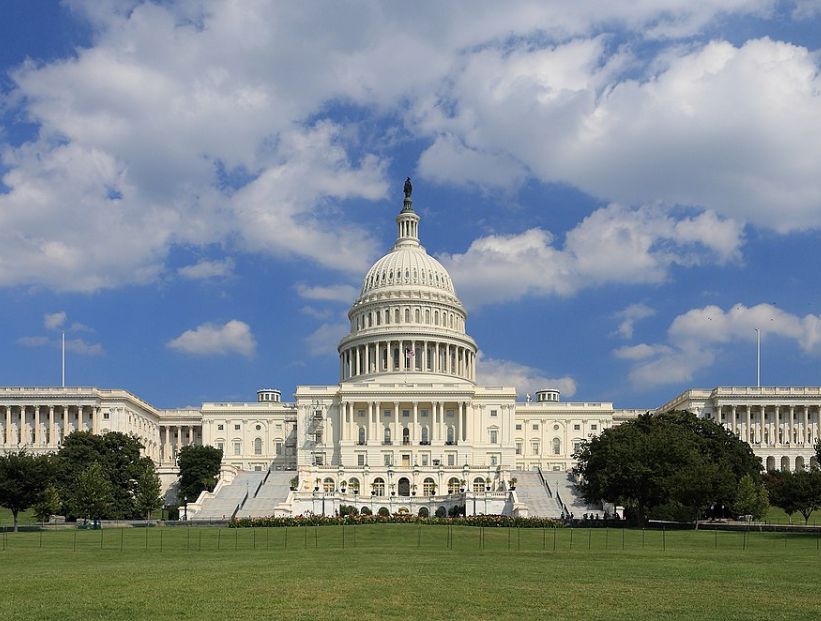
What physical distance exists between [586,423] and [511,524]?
82.5 metres

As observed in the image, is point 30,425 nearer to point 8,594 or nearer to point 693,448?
point 693,448

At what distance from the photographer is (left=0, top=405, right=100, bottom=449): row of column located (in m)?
161

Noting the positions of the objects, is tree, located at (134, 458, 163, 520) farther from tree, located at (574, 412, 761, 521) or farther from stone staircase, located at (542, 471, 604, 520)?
tree, located at (574, 412, 761, 521)

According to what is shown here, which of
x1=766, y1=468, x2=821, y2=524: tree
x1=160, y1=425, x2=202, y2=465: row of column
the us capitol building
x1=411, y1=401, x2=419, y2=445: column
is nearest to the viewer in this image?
x1=766, y1=468, x2=821, y2=524: tree

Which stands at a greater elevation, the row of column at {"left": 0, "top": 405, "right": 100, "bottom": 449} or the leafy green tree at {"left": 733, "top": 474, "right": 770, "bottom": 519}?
the row of column at {"left": 0, "top": 405, "right": 100, "bottom": 449}

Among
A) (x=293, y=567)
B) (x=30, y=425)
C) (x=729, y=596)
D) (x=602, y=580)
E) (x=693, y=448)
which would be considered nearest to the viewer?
(x=729, y=596)

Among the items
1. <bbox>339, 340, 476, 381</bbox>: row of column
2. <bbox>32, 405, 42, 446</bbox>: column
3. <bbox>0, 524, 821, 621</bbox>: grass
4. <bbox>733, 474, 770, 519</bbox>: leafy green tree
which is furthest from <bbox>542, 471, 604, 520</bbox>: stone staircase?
<bbox>32, 405, 42, 446</bbox>: column

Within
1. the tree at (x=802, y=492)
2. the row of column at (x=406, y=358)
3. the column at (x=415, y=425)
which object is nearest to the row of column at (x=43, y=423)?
the row of column at (x=406, y=358)

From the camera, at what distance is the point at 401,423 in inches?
6191

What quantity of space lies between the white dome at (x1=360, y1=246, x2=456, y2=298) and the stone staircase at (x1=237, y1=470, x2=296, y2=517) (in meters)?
49.1

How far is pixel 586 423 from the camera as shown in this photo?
6767 inches

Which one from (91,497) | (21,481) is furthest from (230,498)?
(21,481)

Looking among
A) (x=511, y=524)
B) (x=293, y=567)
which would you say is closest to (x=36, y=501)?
(x=511, y=524)

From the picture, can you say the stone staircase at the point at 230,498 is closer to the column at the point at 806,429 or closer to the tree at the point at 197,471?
the tree at the point at 197,471
